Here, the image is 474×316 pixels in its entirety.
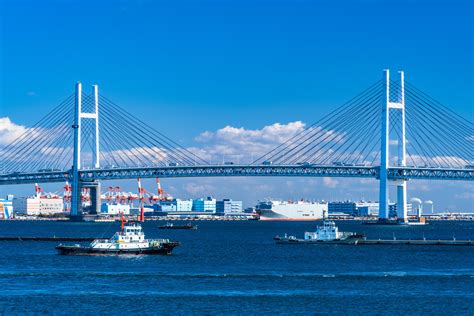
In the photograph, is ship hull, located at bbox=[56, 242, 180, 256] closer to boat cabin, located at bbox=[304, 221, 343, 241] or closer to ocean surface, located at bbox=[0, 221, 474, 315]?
ocean surface, located at bbox=[0, 221, 474, 315]

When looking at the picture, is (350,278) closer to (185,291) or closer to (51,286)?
(185,291)

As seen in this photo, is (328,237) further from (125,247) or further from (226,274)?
(226,274)

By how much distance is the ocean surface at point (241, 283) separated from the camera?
102 feet

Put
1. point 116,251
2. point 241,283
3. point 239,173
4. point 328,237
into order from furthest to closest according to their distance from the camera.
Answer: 1. point 239,173
2. point 328,237
3. point 116,251
4. point 241,283

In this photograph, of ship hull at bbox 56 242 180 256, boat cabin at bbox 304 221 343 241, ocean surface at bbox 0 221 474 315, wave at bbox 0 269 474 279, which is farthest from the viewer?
boat cabin at bbox 304 221 343 241

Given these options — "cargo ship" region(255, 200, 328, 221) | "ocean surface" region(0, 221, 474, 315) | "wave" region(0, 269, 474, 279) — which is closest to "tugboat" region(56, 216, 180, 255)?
"ocean surface" region(0, 221, 474, 315)

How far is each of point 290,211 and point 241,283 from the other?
13886cm

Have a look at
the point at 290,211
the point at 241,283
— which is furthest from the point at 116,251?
the point at 290,211

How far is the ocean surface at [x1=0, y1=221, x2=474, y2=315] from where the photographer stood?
1220 inches

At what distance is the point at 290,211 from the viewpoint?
17612 cm

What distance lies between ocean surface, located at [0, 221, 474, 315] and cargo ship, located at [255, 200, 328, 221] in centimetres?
11995

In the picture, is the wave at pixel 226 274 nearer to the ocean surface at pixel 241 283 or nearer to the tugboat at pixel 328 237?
the ocean surface at pixel 241 283

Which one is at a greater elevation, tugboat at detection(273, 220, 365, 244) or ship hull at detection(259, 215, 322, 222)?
tugboat at detection(273, 220, 365, 244)

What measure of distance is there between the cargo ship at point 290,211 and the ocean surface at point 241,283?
119949 millimetres
